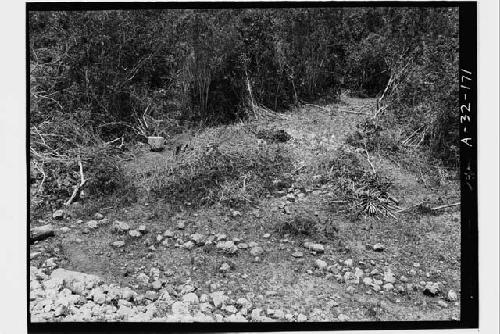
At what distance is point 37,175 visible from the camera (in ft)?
14.7

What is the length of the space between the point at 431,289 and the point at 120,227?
2.73 metres

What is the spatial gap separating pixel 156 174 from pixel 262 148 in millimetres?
1040

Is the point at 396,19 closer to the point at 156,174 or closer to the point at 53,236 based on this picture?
the point at 156,174

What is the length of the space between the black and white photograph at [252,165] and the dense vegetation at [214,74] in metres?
0.02

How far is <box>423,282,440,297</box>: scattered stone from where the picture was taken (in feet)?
13.5

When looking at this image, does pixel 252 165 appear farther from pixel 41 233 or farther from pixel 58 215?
pixel 41 233

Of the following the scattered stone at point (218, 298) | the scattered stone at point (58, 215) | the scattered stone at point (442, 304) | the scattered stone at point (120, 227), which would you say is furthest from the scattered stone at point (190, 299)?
the scattered stone at point (442, 304)

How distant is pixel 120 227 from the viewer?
14.6 ft

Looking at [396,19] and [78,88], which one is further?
[78,88]

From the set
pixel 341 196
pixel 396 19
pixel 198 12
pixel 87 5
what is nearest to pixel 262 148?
pixel 341 196

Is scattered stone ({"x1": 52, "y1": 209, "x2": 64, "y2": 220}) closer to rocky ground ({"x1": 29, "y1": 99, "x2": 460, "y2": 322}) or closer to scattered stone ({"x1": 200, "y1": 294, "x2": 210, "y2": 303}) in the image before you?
rocky ground ({"x1": 29, "y1": 99, "x2": 460, "y2": 322})

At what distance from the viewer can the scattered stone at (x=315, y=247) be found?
4.29m

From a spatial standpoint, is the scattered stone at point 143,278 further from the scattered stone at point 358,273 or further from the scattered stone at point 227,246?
the scattered stone at point 358,273

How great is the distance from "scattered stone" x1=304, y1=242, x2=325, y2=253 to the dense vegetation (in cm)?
87
